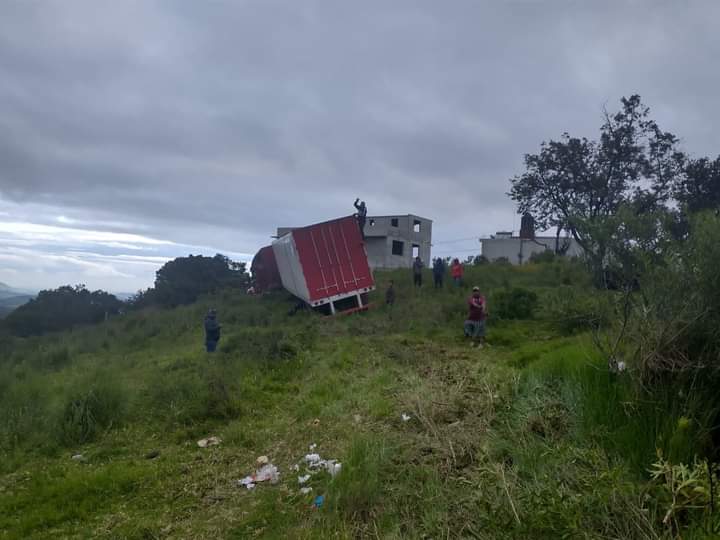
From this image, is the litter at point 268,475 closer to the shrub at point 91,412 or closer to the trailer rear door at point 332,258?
the shrub at point 91,412

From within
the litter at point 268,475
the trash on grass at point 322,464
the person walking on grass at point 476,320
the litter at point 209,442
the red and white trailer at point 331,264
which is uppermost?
the red and white trailer at point 331,264

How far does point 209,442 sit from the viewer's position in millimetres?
5379

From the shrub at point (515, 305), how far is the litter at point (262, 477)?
9.27 m

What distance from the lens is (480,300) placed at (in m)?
10.2

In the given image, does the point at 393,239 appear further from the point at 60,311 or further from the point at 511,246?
the point at 60,311

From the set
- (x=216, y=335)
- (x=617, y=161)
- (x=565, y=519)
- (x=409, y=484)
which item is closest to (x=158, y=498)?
(x=409, y=484)

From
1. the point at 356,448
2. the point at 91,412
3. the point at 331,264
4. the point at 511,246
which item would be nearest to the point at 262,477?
the point at 356,448

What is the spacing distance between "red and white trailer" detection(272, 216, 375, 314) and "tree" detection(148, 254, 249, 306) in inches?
643

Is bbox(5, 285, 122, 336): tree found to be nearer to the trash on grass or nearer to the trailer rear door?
the trailer rear door

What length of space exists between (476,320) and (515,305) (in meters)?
2.93

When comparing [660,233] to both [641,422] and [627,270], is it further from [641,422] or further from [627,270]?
[641,422]

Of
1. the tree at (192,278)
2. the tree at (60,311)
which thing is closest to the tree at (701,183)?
the tree at (192,278)

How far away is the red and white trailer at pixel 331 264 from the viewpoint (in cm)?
1441

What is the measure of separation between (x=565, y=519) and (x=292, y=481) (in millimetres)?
2493
